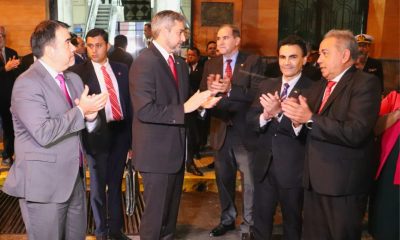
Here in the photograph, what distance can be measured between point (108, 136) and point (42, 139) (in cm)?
137

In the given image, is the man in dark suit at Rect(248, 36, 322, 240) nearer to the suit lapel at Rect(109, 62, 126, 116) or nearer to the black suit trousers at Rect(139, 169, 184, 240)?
the black suit trousers at Rect(139, 169, 184, 240)

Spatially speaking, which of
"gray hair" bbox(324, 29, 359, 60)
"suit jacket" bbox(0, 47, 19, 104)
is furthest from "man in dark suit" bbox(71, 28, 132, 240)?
"suit jacket" bbox(0, 47, 19, 104)

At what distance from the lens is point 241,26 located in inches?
324

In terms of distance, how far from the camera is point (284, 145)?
3.33 meters

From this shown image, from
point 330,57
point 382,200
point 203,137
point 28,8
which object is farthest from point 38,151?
point 28,8

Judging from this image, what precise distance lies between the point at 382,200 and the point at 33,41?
8.70ft

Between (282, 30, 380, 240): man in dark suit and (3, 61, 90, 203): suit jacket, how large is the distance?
135cm

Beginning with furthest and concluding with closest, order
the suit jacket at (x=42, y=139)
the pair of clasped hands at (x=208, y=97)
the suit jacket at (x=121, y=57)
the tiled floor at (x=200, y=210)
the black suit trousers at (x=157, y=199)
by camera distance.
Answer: the suit jacket at (x=121, y=57) → the tiled floor at (x=200, y=210) → the black suit trousers at (x=157, y=199) → the pair of clasped hands at (x=208, y=97) → the suit jacket at (x=42, y=139)

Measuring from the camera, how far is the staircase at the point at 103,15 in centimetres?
1247

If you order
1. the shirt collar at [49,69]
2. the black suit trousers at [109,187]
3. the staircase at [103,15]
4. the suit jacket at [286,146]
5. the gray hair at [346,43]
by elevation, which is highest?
the staircase at [103,15]

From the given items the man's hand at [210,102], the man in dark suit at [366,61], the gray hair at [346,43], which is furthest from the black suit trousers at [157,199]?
the man in dark suit at [366,61]

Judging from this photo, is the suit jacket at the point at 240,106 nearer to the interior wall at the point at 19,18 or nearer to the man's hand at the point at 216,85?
the man's hand at the point at 216,85

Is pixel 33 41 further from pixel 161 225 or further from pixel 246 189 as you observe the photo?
pixel 246 189

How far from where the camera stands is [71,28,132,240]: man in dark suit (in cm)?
382
